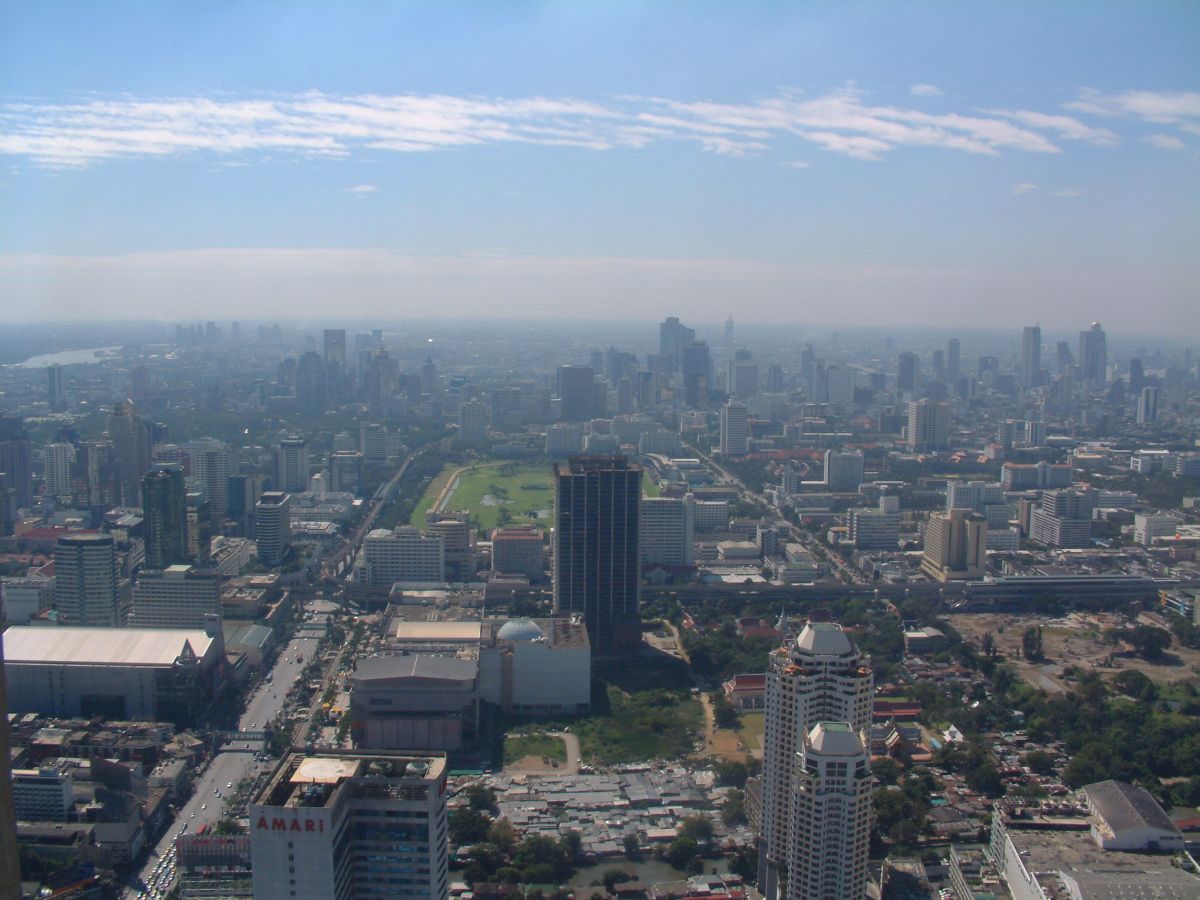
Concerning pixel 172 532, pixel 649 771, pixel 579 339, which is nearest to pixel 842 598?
pixel 649 771

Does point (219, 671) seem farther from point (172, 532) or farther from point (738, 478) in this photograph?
point (738, 478)

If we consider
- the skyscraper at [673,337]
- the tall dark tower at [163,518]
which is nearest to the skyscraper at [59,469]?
the tall dark tower at [163,518]

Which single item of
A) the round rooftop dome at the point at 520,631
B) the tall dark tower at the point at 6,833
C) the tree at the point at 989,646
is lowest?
the tree at the point at 989,646

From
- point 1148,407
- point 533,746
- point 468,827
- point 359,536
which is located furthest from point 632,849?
point 1148,407

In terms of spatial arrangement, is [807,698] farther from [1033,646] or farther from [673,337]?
[673,337]

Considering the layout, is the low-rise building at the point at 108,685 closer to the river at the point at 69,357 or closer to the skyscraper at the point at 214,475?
the skyscraper at the point at 214,475

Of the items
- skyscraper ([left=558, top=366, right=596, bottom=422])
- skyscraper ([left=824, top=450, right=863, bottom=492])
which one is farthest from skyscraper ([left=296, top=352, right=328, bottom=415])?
skyscraper ([left=824, top=450, right=863, bottom=492])
